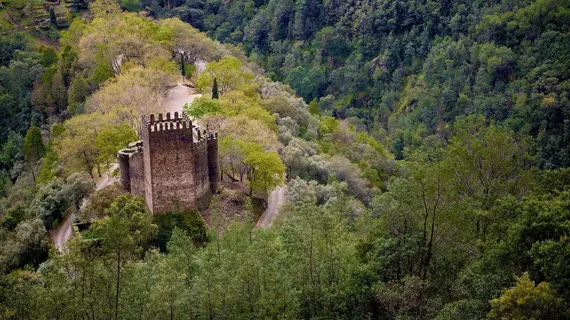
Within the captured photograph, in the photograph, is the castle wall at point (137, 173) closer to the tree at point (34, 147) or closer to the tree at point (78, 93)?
the tree at point (34, 147)

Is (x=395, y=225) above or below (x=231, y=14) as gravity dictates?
above

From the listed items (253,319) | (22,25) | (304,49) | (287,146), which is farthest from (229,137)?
(304,49)

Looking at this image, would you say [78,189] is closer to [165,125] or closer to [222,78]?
[165,125]

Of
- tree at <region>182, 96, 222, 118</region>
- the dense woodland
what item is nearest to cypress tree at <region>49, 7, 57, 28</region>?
the dense woodland

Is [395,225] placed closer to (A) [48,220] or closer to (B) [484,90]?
(A) [48,220]

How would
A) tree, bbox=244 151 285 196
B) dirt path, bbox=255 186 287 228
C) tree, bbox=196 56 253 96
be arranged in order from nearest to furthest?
dirt path, bbox=255 186 287 228 → tree, bbox=244 151 285 196 → tree, bbox=196 56 253 96

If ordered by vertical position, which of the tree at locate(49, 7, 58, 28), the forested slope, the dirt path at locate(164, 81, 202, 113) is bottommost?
the forested slope

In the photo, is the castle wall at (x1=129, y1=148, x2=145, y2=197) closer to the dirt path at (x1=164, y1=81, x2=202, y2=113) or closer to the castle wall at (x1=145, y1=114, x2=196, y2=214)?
the castle wall at (x1=145, y1=114, x2=196, y2=214)
